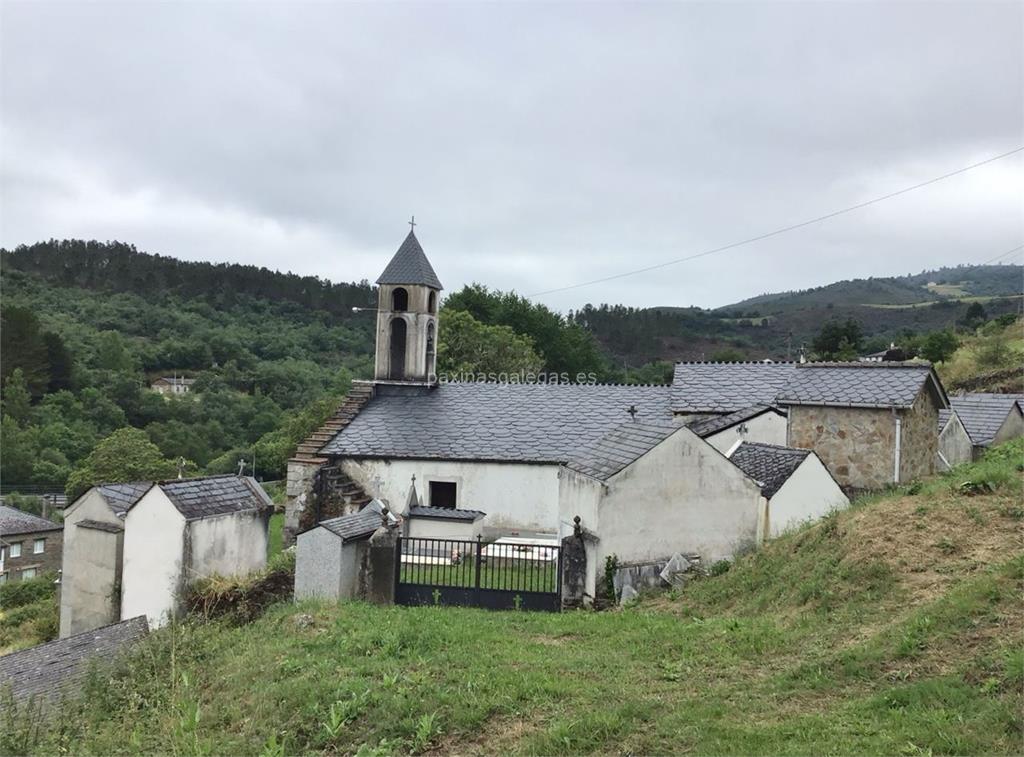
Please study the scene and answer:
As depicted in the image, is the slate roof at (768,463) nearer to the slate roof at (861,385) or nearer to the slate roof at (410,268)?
the slate roof at (861,385)

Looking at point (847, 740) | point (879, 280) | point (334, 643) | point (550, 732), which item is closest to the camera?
point (847, 740)

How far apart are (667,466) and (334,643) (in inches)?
254

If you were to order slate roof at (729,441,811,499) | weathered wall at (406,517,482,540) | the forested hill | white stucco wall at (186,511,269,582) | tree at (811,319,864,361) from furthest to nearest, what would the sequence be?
the forested hill < tree at (811,319,864,361) < weathered wall at (406,517,482,540) < white stucco wall at (186,511,269,582) < slate roof at (729,441,811,499)

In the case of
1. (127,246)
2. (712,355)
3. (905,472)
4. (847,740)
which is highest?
(127,246)

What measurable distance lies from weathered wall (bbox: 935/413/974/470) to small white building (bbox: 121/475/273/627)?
16122mm

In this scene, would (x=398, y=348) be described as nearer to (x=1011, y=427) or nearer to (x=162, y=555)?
(x=162, y=555)

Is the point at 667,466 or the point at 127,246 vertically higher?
the point at 127,246

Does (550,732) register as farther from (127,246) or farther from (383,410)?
(127,246)

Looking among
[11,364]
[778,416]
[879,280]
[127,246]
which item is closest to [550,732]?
[778,416]

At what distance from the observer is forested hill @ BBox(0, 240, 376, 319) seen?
92.3m

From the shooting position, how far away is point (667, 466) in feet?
41.3

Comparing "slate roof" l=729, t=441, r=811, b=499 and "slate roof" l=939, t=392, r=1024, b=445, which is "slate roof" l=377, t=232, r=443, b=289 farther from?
"slate roof" l=939, t=392, r=1024, b=445

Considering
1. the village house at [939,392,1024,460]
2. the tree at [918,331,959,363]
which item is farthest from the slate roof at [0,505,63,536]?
the tree at [918,331,959,363]

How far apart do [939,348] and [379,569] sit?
132ft
